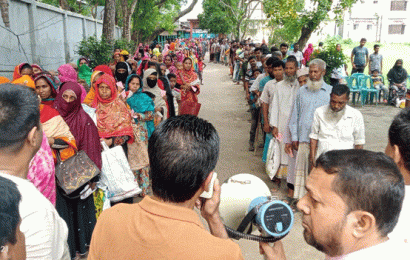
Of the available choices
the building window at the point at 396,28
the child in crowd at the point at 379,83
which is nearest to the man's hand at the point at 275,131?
the child in crowd at the point at 379,83

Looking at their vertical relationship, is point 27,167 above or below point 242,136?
above

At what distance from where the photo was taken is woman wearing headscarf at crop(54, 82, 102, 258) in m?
3.08

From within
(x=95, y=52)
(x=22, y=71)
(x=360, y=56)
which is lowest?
(x=22, y=71)

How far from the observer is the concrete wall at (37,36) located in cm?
749

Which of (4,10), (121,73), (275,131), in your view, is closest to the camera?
(275,131)

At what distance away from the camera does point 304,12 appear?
28.5ft

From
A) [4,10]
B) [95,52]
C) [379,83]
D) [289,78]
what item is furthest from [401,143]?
[95,52]

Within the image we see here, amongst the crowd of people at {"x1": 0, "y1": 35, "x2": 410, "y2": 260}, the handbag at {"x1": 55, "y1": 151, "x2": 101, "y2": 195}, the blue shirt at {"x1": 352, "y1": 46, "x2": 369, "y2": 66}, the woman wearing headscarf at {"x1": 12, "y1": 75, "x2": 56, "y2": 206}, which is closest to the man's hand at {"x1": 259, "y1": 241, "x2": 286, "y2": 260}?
the crowd of people at {"x1": 0, "y1": 35, "x2": 410, "y2": 260}

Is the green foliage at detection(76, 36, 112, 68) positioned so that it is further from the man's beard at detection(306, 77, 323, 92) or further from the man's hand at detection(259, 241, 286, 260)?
the man's hand at detection(259, 241, 286, 260)

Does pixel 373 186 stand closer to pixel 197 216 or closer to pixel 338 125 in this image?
pixel 197 216

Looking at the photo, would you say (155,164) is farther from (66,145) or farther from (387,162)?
(66,145)

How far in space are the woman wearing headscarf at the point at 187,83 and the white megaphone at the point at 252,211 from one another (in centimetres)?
568

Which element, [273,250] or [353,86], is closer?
[273,250]

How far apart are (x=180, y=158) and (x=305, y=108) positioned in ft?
9.65
